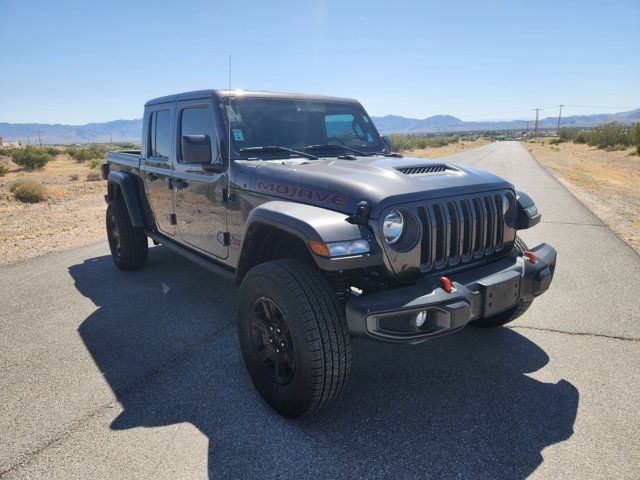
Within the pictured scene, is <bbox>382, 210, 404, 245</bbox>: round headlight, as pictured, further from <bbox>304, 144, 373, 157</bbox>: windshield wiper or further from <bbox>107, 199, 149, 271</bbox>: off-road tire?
<bbox>107, 199, 149, 271</bbox>: off-road tire

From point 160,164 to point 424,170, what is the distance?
110 inches

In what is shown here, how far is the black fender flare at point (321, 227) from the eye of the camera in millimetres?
2365

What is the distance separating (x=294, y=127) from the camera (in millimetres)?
3852

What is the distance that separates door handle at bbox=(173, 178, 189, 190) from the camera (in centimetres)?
411

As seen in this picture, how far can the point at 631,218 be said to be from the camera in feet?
28.6

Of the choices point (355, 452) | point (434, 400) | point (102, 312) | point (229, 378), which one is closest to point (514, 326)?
point (434, 400)

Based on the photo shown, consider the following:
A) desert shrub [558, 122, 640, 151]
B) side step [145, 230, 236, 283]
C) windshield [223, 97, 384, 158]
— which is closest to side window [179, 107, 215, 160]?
windshield [223, 97, 384, 158]

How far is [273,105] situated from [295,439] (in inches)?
102

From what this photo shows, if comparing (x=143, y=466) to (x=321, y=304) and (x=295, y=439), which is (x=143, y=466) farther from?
(x=321, y=304)

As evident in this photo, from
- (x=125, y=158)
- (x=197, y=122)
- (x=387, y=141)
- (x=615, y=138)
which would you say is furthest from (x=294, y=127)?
(x=615, y=138)

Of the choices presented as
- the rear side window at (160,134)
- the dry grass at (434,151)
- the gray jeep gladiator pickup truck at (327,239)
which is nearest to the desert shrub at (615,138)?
the dry grass at (434,151)

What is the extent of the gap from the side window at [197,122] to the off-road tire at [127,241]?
169 cm

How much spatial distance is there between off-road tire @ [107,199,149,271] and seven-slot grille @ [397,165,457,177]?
11.6 feet

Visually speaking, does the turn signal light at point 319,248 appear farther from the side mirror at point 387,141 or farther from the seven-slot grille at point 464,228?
the side mirror at point 387,141
